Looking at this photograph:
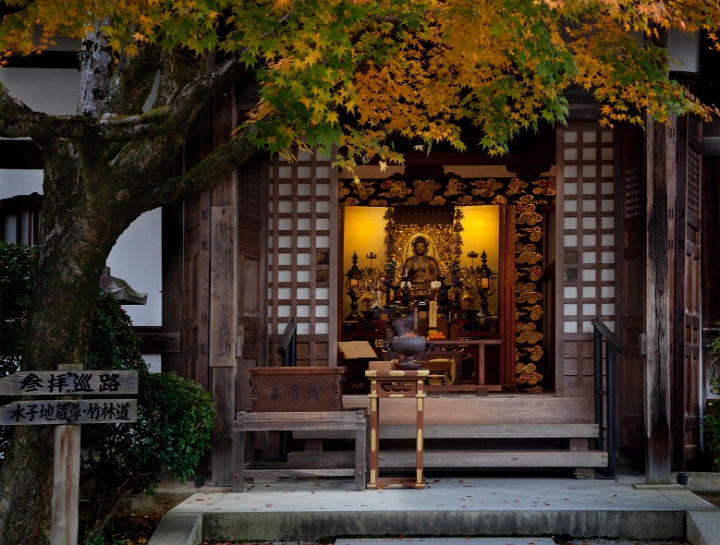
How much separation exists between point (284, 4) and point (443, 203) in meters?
8.94

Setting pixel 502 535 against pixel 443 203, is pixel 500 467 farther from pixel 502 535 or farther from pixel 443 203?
pixel 443 203

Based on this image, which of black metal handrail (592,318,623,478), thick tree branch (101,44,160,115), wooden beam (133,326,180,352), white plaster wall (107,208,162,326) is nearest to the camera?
thick tree branch (101,44,160,115)

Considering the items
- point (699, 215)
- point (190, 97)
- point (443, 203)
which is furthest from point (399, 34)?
point (443, 203)

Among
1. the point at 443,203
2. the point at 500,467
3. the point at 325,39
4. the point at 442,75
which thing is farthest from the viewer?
the point at 443,203

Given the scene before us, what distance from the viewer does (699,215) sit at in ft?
35.5

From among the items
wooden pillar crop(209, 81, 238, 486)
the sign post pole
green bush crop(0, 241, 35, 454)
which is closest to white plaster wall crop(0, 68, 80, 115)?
wooden pillar crop(209, 81, 238, 486)

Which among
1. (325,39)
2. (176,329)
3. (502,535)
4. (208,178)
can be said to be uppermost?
(325,39)

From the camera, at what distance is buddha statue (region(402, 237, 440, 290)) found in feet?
53.9

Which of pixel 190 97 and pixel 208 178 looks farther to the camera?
pixel 208 178

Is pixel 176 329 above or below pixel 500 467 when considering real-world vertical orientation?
above

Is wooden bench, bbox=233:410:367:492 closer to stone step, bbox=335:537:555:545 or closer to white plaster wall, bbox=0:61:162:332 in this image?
stone step, bbox=335:537:555:545

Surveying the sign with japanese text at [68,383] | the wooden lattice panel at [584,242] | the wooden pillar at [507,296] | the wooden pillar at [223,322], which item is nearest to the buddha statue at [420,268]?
the wooden pillar at [507,296]

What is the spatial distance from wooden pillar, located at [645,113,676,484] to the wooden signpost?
17.4 ft

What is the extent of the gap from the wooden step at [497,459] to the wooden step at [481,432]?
0.95ft
